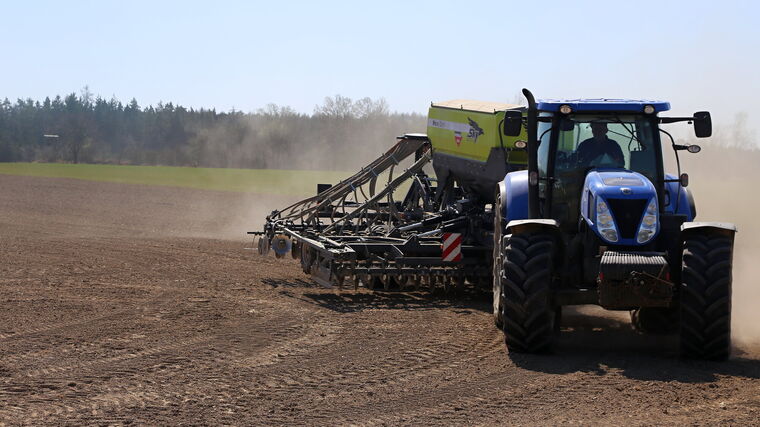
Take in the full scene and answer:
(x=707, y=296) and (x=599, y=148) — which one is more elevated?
(x=599, y=148)

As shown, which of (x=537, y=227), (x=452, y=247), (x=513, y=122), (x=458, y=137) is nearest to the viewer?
(x=537, y=227)

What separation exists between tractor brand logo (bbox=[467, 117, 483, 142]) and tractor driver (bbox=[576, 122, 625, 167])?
4.20 meters

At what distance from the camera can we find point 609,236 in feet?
28.5

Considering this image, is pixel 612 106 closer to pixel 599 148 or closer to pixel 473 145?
pixel 599 148

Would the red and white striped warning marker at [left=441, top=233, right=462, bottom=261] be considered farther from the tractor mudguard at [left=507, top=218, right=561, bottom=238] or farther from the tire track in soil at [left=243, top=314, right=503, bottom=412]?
the tractor mudguard at [left=507, top=218, right=561, bottom=238]

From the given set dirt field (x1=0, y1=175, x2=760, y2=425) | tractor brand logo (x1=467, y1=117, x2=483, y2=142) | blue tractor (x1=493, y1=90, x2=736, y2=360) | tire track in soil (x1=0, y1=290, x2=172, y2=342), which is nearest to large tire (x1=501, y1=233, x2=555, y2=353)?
blue tractor (x1=493, y1=90, x2=736, y2=360)

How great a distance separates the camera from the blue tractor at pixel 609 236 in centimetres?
837

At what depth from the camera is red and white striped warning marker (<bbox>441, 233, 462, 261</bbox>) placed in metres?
13.1

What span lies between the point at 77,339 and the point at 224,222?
19.4m

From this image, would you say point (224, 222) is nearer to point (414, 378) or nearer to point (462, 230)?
point (462, 230)

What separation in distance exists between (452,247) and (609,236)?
452 cm

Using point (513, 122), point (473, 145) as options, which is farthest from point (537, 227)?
point (473, 145)

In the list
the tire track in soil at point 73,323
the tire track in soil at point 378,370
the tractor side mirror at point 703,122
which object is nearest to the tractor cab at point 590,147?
the tractor side mirror at point 703,122

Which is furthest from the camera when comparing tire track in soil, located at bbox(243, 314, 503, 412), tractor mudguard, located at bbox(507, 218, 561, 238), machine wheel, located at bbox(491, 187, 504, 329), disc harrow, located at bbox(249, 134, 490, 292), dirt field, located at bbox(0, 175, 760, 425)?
disc harrow, located at bbox(249, 134, 490, 292)
